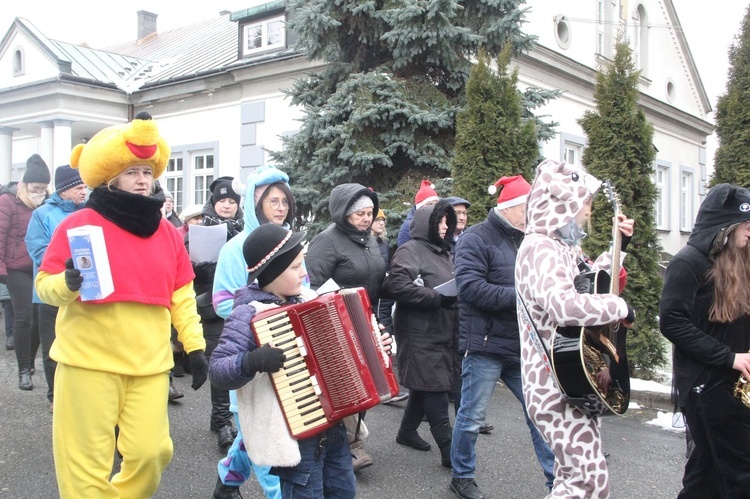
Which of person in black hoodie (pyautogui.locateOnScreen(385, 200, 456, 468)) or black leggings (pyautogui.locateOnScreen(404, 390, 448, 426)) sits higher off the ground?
person in black hoodie (pyautogui.locateOnScreen(385, 200, 456, 468))

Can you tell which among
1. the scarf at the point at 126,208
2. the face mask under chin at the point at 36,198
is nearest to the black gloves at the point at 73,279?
the scarf at the point at 126,208

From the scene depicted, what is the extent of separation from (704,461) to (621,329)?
0.97m

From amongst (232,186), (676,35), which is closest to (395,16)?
(232,186)

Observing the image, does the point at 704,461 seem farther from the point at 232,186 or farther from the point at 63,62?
the point at 63,62

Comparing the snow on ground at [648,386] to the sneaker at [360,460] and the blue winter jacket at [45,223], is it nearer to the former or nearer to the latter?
the sneaker at [360,460]

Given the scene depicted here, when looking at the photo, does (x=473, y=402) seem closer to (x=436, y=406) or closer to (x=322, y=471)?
(x=436, y=406)

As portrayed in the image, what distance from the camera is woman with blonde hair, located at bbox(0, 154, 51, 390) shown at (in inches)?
278

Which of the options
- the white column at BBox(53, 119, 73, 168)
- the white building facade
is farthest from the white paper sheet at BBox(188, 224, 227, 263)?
the white column at BBox(53, 119, 73, 168)

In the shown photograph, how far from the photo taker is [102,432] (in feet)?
10.8

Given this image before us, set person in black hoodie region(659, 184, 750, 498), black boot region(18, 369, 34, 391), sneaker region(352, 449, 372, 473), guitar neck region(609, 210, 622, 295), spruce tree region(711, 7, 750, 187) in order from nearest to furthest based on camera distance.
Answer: guitar neck region(609, 210, 622, 295) < person in black hoodie region(659, 184, 750, 498) < sneaker region(352, 449, 372, 473) < black boot region(18, 369, 34, 391) < spruce tree region(711, 7, 750, 187)

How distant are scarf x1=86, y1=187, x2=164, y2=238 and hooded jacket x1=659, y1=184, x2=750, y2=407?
271 centimetres

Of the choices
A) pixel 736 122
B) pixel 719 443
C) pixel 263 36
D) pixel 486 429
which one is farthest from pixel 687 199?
pixel 719 443

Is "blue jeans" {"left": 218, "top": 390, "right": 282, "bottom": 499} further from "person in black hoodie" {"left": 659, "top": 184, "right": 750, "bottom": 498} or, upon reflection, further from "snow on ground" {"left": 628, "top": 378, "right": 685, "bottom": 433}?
"snow on ground" {"left": 628, "top": 378, "right": 685, "bottom": 433}

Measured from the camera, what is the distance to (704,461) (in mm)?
3625
